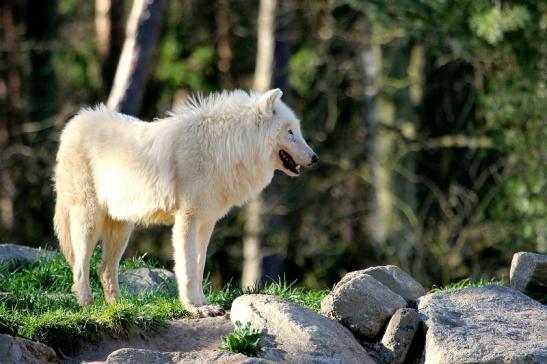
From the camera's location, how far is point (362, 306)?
7863 mm

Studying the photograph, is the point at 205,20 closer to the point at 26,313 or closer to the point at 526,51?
the point at 526,51

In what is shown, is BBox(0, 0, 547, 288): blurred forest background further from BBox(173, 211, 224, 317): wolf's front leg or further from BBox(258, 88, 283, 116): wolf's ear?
BBox(173, 211, 224, 317): wolf's front leg

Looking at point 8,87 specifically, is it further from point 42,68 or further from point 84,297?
point 84,297

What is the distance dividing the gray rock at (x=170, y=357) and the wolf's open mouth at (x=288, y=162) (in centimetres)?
217

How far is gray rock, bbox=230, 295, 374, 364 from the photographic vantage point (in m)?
7.18

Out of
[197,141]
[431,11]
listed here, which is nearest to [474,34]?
[431,11]

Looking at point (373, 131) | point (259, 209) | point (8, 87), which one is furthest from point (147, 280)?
point (8, 87)

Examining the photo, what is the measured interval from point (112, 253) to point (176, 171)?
117 cm

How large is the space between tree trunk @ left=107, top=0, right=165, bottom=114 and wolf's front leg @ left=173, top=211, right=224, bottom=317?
23.3ft

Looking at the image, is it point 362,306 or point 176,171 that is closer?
point 362,306

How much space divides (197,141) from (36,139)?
491 inches

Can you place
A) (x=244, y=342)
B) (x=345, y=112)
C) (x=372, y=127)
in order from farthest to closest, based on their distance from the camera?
(x=345, y=112) → (x=372, y=127) → (x=244, y=342)

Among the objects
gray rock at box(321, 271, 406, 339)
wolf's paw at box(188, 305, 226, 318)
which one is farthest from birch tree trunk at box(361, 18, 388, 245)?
gray rock at box(321, 271, 406, 339)

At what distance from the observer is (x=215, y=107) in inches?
350
